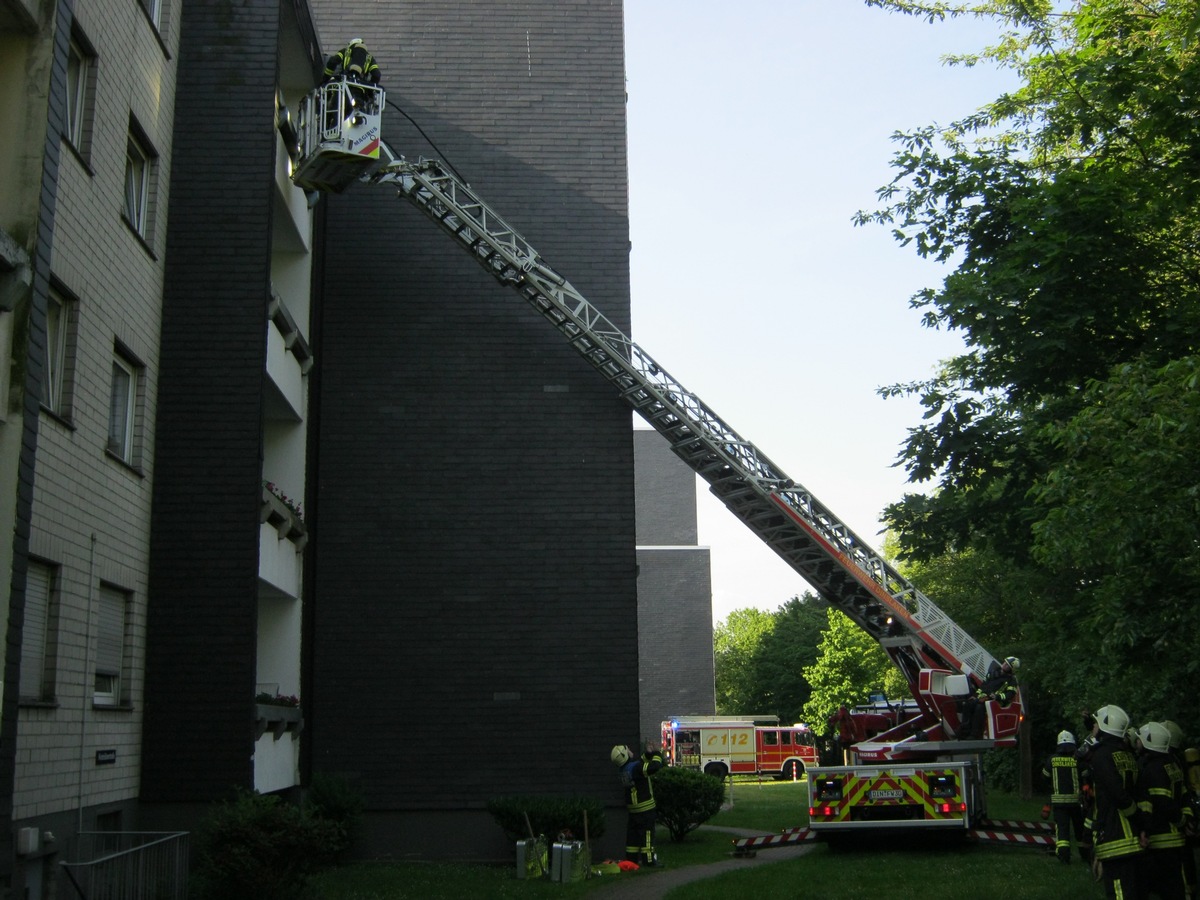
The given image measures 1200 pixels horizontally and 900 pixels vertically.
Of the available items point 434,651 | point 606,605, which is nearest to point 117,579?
point 434,651

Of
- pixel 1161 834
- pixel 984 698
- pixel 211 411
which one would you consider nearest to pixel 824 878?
pixel 984 698

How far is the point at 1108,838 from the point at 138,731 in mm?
9150

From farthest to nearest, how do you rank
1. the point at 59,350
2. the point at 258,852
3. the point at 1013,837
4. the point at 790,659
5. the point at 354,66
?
the point at 790,659 → the point at 354,66 → the point at 1013,837 → the point at 59,350 → the point at 258,852

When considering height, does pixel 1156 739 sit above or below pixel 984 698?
below

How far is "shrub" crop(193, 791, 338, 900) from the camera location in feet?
33.9

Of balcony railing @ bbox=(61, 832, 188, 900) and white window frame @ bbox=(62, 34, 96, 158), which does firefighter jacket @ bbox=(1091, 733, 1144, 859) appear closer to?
balcony railing @ bbox=(61, 832, 188, 900)

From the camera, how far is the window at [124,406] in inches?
496

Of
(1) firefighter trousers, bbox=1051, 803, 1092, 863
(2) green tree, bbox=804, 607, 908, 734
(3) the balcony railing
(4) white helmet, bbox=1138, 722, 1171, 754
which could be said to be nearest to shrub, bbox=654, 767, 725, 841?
(1) firefighter trousers, bbox=1051, 803, 1092, 863

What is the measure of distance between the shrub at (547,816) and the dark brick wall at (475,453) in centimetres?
85

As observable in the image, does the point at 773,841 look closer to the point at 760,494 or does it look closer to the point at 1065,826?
the point at 1065,826

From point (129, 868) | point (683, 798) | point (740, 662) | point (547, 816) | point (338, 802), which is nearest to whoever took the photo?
point (129, 868)

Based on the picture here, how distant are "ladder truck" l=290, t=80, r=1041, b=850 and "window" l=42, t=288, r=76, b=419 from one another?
5.49m

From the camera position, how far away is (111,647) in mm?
12188

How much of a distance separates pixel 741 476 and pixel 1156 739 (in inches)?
317
